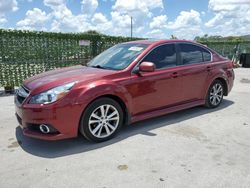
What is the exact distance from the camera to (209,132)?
14.5 feet

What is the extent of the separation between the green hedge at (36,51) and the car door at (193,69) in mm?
3104

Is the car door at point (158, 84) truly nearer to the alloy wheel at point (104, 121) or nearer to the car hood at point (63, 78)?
the alloy wheel at point (104, 121)

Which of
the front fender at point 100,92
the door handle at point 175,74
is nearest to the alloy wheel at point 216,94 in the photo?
the door handle at point 175,74

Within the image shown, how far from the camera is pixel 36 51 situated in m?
8.52

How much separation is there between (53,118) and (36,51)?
5.63 m

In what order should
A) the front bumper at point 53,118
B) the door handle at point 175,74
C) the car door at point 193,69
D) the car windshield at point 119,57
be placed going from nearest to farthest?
the front bumper at point 53,118
the car windshield at point 119,57
the door handle at point 175,74
the car door at point 193,69

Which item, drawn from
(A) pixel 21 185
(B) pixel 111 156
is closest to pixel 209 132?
(B) pixel 111 156

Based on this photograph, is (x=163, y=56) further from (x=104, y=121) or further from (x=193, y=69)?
(x=104, y=121)

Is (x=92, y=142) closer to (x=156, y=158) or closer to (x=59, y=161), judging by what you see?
(x=59, y=161)

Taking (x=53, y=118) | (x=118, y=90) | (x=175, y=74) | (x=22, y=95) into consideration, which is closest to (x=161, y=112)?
(x=175, y=74)

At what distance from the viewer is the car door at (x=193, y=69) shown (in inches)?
198

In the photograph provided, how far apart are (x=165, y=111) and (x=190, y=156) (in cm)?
134

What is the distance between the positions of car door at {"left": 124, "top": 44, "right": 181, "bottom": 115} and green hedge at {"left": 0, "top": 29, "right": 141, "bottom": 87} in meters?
3.06

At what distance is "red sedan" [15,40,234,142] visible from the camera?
361 cm
